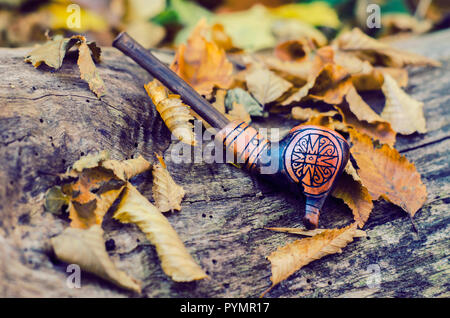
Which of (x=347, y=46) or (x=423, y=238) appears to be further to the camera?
(x=347, y=46)

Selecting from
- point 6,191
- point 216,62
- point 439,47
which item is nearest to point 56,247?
point 6,191

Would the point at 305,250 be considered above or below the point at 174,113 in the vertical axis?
below

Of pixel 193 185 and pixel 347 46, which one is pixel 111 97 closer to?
pixel 193 185

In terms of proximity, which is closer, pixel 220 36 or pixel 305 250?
pixel 305 250

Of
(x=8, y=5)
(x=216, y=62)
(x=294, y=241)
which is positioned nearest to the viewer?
(x=294, y=241)

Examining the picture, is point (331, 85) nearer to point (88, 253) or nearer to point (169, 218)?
point (169, 218)

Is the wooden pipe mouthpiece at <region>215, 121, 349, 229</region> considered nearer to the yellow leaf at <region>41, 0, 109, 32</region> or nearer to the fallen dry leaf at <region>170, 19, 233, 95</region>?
the fallen dry leaf at <region>170, 19, 233, 95</region>

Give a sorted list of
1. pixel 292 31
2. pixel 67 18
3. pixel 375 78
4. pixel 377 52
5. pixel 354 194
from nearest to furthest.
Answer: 1. pixel 354 194
2. pixel 375 78
3. pixel 377 52
4. pixel 292 31
5. pixel 67 18

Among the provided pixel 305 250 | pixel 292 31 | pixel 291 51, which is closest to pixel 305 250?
pixel 305 250

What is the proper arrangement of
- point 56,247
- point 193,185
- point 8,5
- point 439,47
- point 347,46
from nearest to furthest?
point 56,247
point 193,185
point 347,46
point 439,47
point 8,5
